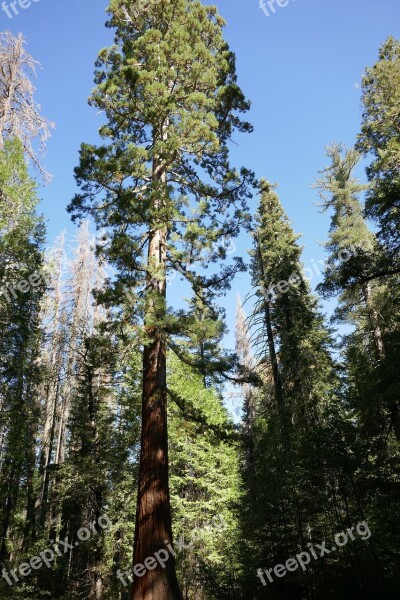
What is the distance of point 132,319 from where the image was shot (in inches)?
291

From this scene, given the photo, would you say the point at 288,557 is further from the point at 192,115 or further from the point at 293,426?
the point at 192,115

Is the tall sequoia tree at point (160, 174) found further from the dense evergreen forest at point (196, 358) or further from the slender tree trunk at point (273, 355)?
the slender tree trunk at point (273, 355)

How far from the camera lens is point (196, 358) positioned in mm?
7688

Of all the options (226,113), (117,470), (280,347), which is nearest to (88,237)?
(280,347)

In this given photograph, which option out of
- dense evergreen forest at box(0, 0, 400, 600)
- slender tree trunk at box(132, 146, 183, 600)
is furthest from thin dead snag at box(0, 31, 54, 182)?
slender tree trunk at box(132, 146, 183, 600)

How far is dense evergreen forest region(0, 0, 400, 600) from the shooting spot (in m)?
7.41

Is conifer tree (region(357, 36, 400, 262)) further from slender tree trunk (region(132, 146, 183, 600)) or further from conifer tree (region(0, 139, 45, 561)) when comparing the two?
conifer tree (region(0, 139, 45, 561))

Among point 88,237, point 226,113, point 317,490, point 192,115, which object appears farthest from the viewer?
point 88,237

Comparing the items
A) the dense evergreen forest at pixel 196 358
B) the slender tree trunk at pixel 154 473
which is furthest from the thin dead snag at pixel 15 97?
the slender tree trunk at pixel 154 473

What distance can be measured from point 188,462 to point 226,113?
12806 millimetres

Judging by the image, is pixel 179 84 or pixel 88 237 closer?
pixel 179 84

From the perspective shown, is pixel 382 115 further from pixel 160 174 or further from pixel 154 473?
pixel 154 473

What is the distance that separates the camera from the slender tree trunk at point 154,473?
5383mm

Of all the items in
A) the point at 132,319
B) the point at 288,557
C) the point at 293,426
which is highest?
the point at 293,426
